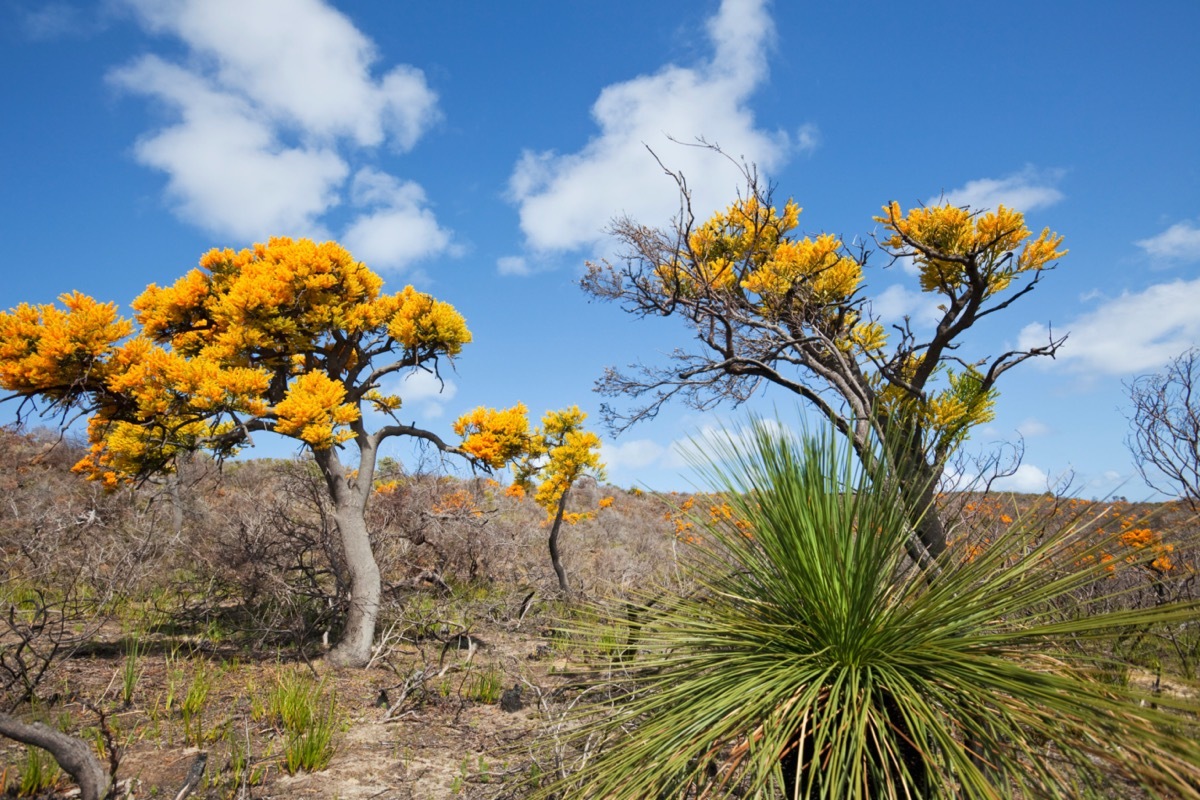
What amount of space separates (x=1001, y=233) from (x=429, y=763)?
7356 millimetres

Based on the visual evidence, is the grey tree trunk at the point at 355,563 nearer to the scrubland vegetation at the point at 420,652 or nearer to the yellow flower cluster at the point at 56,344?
the scrubland vegetation at the point at 420,652

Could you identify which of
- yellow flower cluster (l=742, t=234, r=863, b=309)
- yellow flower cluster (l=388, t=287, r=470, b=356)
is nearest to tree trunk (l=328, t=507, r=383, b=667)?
yellow flower cluster (l=388, t=287, r=470, b=356)

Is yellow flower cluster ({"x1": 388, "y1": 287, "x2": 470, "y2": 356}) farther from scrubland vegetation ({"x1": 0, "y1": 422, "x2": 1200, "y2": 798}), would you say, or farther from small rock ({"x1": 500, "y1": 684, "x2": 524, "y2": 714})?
small rock ({"x1": 500, "y1": 684, "x2": 524, "y2": 714})

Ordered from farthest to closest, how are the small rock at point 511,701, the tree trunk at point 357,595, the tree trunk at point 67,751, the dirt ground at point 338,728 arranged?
the tree trunk at point 357,595, the small rock at point 511,701, the dirt ground at point 338,728, the tree trunk at point 67,751

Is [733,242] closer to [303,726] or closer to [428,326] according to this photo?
[428,326]

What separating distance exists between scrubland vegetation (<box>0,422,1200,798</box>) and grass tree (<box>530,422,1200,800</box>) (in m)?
0.04

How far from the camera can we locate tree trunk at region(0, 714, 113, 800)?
344cm

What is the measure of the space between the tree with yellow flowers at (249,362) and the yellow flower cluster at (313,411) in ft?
0.05

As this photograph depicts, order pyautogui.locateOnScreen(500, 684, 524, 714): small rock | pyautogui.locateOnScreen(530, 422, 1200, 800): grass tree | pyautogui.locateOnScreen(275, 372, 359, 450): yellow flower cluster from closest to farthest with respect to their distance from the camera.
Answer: pyautogui.locateOnScreen(530, 422, 1200, 800): grass tree → pyautogui.locateOnScreen(500, 684, 524, 714): small rock → pyautogui.locateOnScreen(275, 372, 359, 450): yellow flower cluster

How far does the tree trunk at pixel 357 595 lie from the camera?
8109 millimetres

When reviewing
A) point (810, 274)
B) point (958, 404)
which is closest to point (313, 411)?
point (810, 274)

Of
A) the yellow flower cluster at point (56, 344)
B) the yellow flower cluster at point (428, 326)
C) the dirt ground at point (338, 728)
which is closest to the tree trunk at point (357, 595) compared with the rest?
the dirt ground at point (338, 728)

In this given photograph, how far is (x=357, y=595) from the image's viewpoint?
8203mm

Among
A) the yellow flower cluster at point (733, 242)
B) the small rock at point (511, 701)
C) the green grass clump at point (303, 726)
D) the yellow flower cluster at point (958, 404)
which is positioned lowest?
the small rock at point (511, 701)
